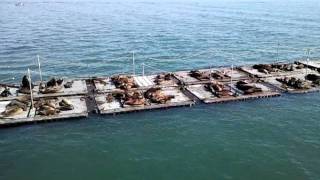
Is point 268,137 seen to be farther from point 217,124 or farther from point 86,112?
point 86,112

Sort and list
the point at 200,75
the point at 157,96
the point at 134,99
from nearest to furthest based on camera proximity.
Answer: the point at 134,99 → the point at 157,96 → the point at 200,75

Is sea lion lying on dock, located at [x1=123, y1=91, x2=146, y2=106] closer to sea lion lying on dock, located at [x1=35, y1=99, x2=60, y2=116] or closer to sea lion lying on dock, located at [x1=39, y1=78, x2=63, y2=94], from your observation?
sea lion lying on dock, located at [x1=35, y1=99, x2=60, y2=116]

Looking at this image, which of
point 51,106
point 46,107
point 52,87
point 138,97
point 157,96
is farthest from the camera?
point 52,87

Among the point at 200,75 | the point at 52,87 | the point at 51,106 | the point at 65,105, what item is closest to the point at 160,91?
the point at 200,75

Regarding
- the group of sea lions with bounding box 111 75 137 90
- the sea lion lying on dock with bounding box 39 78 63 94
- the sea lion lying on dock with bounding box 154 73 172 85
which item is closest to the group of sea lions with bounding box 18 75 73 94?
the sea lion lying on dock with bounding box 39 78 63 94

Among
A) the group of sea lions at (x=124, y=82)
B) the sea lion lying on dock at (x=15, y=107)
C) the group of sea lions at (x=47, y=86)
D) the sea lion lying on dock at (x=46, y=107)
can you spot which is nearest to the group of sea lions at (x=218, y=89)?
the group of sea lions at (x=124, y=82)

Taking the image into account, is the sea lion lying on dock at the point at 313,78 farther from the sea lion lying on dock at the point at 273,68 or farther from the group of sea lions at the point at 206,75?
the group of sea lions at the point at 206,75

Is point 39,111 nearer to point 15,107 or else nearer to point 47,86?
point 15,107
